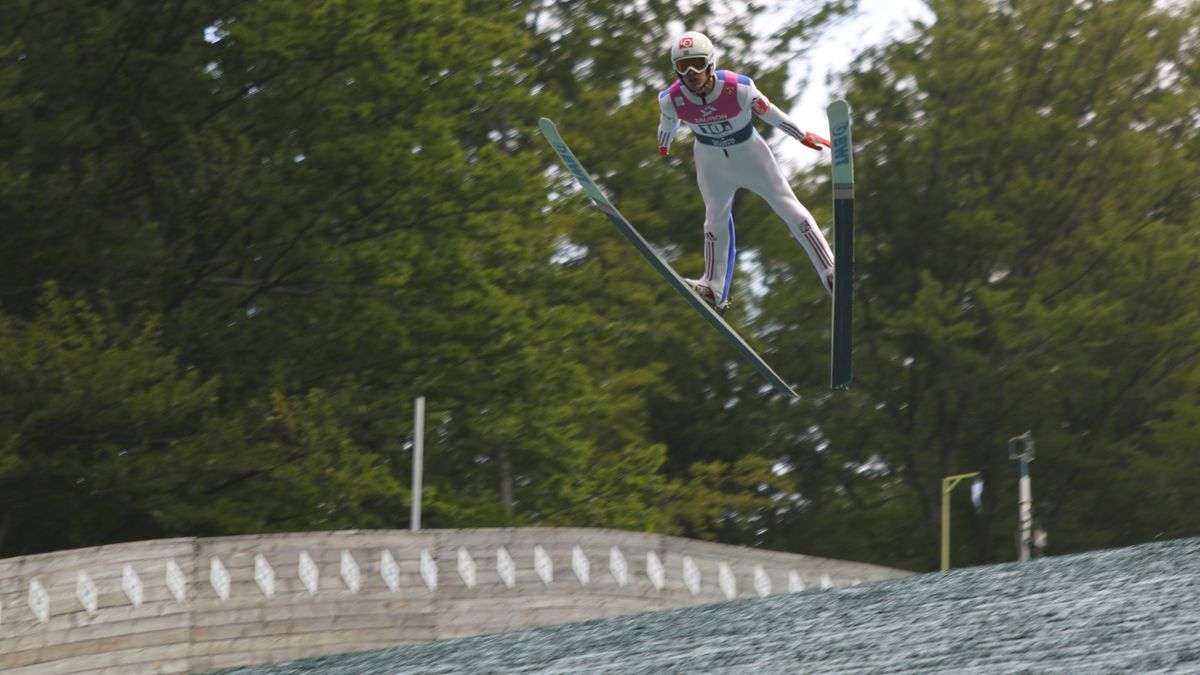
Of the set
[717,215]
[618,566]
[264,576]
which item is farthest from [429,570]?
[717,215]

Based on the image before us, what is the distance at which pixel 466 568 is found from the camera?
11477 millimetres

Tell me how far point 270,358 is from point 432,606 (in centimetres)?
1156

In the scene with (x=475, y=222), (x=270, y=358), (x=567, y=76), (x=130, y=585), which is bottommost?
(x=130, y=585)

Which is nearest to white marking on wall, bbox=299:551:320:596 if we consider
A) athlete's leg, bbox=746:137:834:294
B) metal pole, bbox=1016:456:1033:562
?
athlete's leg, bbox=746:137:834:294

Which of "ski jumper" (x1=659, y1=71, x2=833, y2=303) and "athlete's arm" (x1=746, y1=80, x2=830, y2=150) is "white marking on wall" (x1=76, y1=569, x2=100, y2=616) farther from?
"athlete's arm" (x1=746, y1=80, x2=830, y2=150)

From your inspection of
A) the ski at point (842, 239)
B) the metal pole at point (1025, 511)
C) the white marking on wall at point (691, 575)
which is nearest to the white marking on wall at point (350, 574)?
the white marking on wall at point (691, 575)

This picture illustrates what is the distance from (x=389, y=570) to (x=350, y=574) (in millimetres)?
238

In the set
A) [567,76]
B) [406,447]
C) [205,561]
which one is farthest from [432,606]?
[567,76]

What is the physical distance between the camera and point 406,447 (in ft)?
80.8

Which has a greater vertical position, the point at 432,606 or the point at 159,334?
the point at 159,334

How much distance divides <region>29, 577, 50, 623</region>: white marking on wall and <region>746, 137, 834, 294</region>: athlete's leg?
4524 mm

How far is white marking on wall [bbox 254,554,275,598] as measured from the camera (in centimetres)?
1080

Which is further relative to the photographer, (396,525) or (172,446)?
(396,525)

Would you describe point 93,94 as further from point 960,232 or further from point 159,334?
point 960,232
